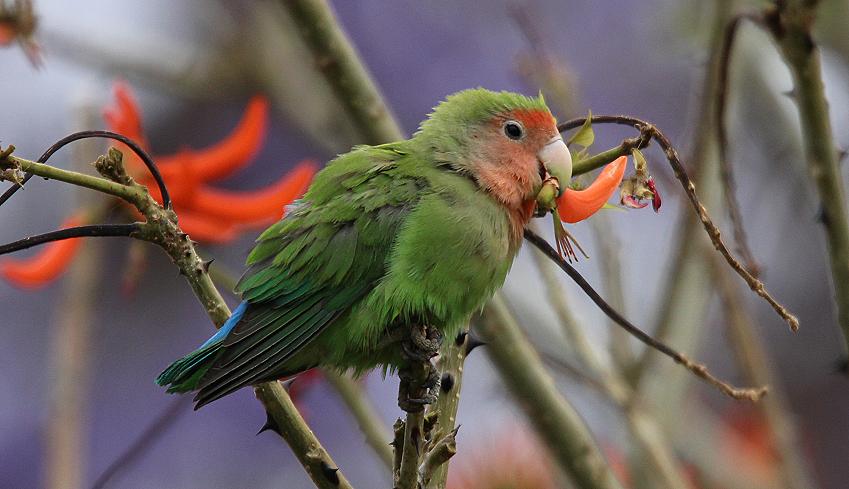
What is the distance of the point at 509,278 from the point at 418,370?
1918 millimetres

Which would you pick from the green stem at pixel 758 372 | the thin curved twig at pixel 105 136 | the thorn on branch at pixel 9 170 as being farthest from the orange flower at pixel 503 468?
the thorn on branch at pixel 9 170

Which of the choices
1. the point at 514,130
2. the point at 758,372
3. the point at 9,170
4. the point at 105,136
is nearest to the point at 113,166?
the point at 105,136

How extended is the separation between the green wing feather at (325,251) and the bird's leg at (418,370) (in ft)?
0.67

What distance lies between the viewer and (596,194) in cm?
206

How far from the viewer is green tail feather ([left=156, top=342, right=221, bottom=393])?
2.20m

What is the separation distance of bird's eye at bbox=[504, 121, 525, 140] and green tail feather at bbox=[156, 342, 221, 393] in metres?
0.99

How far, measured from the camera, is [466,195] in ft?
8.40

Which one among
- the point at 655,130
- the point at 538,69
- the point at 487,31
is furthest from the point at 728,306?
the point at 487,31

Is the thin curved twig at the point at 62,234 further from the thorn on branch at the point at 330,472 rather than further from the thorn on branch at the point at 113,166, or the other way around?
the thorn on branch at the point at 330,472

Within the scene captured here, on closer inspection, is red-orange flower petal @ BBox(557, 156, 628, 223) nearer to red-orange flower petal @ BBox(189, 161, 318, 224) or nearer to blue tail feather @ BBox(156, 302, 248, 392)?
blue tail feather @ BBox(156, 302, 248, 392)

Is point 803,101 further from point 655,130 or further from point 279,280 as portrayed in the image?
point 279,280

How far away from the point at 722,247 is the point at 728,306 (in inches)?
46.3

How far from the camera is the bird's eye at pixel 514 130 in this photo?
8.84 ft

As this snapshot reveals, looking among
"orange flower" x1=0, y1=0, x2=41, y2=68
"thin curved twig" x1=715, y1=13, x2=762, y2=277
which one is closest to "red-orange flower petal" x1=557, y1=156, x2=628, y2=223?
"thin curved twig" x1=715, y1=13, x2=762, y2=277
